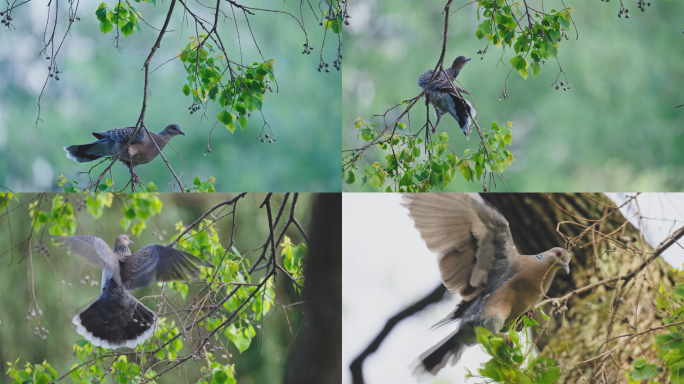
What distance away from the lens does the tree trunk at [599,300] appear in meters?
1.38

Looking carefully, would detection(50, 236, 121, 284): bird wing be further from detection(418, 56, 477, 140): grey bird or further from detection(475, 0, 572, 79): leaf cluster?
detection(475, 0, 572, 79): leaf cluster

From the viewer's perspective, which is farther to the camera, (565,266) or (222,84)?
(222,84)

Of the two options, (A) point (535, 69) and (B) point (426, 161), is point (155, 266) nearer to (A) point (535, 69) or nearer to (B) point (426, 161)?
(B) point (426, 161)

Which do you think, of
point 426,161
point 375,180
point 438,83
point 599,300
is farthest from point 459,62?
point 599,300

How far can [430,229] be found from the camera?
4.70 ft

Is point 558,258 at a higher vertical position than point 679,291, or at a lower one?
higher

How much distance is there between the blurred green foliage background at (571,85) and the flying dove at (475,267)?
0.65 metres

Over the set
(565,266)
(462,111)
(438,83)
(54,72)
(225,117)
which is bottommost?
(565,266)

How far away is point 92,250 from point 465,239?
3.26 feet

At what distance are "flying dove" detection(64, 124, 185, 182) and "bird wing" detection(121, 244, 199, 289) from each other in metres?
0.55

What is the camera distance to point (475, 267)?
1.42 meters

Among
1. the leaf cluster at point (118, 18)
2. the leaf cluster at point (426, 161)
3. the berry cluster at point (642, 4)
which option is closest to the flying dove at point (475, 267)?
the leaf cluster at point (426, 161)

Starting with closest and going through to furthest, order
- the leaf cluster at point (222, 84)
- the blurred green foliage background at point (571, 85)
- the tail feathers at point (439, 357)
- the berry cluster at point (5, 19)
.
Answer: the tail feathers at point (439, 357) < the berry cluster at point (5, 19) < the leaf cluster at point (222, 84) < the blurred green foliage background at point (571, 85)

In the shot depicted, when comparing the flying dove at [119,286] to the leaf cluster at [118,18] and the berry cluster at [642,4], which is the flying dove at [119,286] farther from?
the berry cluster at [642,4]
